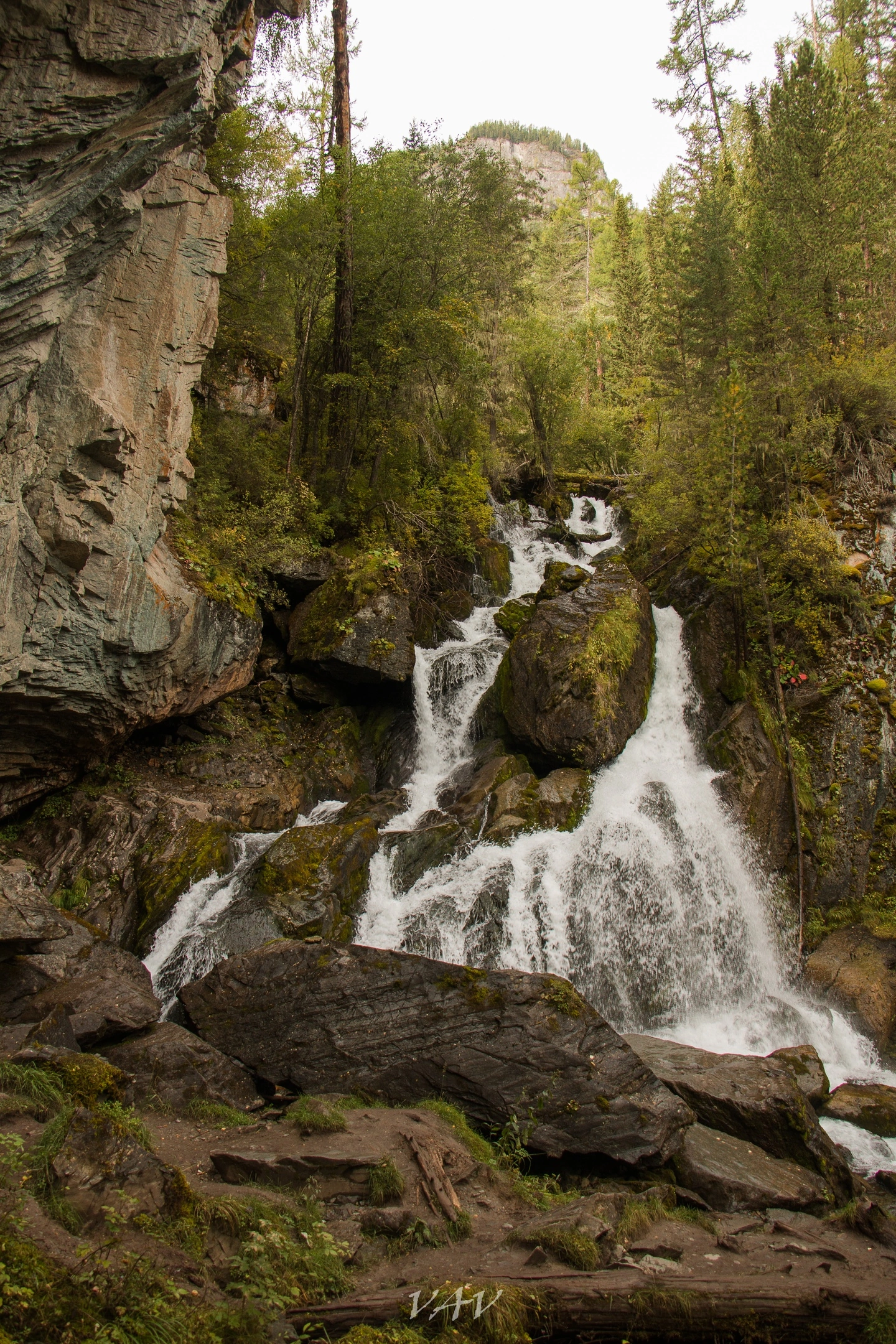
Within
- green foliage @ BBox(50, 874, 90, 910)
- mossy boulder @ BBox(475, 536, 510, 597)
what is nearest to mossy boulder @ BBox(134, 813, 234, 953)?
green foliage @ BBox(50, 874, 90, 910)

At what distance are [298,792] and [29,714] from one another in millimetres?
5100

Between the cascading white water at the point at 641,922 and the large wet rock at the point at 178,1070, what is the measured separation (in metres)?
3.21

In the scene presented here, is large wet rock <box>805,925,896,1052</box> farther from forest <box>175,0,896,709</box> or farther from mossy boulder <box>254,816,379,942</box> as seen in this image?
mossy boulder <box>254,816,379,942</box>

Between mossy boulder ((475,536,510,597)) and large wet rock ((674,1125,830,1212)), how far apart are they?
46.4 feet

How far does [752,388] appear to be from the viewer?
15109 millimetres

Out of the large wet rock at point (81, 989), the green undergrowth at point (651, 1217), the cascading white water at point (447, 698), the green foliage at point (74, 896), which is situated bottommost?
the green undergrowth at point (651, 1217)

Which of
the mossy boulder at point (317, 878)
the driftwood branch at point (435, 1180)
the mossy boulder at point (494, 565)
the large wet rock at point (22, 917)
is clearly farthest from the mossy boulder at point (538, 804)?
the mossy boulder at point (494, 565)

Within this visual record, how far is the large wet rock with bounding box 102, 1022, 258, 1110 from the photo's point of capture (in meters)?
6.77

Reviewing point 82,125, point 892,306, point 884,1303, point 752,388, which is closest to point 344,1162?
point 884,1303

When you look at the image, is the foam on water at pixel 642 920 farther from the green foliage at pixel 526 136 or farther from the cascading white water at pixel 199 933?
the green foliage at pixel 526 136

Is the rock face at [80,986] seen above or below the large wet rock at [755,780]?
below

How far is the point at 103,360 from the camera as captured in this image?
10367 millimetres

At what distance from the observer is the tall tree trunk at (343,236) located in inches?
648

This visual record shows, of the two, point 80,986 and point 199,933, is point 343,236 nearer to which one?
point 199,933
